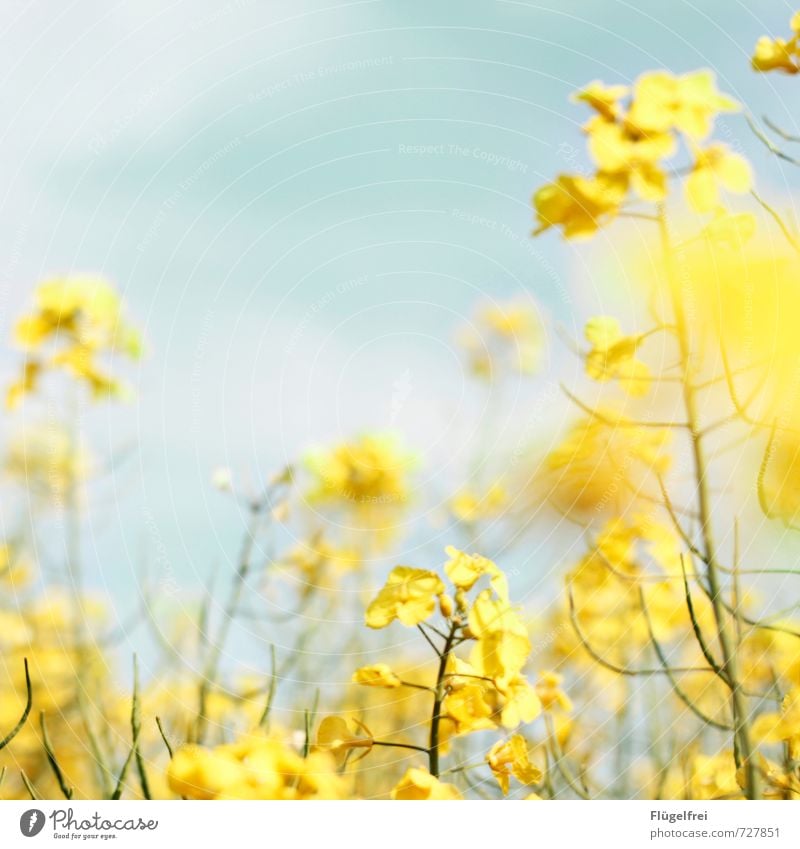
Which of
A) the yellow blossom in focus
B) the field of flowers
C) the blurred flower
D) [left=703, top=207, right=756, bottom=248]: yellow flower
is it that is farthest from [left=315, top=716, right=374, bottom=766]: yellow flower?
the yellow blossom in focus

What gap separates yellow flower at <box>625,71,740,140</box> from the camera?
84cm

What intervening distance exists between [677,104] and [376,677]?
62 cm

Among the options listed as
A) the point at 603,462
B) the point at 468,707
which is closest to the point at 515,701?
the point at 468,707

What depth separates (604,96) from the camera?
0.83 meters

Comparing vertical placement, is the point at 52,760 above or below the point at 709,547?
below

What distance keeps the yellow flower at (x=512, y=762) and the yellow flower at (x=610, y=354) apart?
0.37 meters

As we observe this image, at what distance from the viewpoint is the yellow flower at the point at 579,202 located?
81 centimetres

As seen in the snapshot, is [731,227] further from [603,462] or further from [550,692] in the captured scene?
[550,692]

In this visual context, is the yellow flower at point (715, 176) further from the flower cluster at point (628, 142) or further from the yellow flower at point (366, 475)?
the yellow flower at point (366, 475)

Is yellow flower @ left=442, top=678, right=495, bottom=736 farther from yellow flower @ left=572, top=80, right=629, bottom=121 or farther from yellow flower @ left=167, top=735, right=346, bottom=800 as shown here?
yellow flower @ left=572, top=80, right=629, bottom=121

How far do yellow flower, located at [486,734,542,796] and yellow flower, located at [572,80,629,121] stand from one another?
0.58 metres
